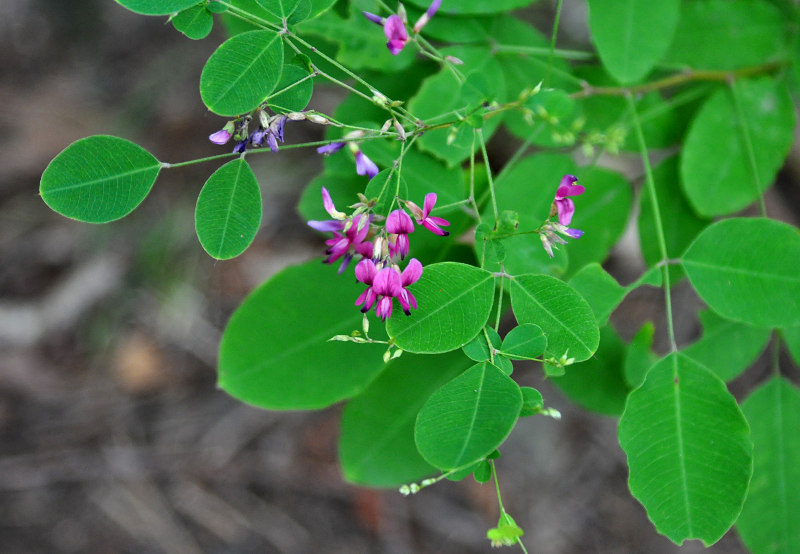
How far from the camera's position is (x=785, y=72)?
176 cm

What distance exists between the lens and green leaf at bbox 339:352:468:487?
1.65 metres

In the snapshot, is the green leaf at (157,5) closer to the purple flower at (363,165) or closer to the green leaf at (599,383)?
the purple flower at (363,165)

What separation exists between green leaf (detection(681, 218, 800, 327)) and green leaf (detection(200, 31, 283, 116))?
3.04 feet

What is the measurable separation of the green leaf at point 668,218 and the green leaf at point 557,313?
0.70m

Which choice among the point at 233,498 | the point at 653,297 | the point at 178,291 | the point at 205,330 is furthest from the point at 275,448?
the point at 653,297

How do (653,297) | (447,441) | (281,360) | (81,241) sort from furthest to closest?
(81,241) → (653,297) → (281,360) → (447,441)

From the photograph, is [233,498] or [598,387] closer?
[598,387]

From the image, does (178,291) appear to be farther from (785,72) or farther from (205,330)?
(785,72)

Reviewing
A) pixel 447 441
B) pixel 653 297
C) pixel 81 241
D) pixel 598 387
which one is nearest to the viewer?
pixel 447 441

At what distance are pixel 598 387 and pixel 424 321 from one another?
0.83m

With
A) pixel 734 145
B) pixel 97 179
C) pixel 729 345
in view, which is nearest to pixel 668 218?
pixel 734 145

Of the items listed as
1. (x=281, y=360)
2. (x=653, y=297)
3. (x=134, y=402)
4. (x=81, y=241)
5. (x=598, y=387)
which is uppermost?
(x=281, y=360)

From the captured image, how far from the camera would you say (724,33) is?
1.75 m

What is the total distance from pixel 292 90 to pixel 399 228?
325mm
